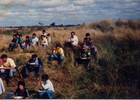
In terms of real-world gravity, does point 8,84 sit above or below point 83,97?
above

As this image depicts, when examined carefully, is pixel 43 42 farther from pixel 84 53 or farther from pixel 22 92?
pixel 22 92

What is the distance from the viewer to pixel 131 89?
21.9 feet

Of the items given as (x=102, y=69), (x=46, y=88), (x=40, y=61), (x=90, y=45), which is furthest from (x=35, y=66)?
(x=102, y=69)

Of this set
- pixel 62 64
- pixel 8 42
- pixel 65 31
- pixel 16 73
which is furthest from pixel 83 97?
pixel 8 42

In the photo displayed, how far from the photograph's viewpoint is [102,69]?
7176mm

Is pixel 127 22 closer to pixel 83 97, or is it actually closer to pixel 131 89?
pixel 131 89

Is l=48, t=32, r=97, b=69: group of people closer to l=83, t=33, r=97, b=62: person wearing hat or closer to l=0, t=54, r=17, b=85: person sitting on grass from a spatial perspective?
l=83, t=33, r=97, b=62: person wearing hat

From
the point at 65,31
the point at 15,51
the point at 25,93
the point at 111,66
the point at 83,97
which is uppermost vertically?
the point at 65,31

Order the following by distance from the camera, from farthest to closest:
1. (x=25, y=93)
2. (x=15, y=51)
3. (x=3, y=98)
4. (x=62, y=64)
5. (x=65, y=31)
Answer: (x=65, y=31), (x=15, y=51), (x=62, y=64), (x=3, y=98), (x=25, y=93)

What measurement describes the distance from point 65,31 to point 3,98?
4384 millimetres

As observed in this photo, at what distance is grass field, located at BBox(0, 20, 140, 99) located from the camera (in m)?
6.61

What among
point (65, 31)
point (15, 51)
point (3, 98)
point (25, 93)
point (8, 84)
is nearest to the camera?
point (25, 93)

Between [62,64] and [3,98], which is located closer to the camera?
[3,98]

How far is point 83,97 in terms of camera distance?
6496 mm
